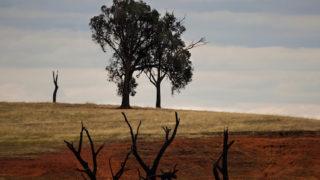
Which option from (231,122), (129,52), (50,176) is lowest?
(50,176)

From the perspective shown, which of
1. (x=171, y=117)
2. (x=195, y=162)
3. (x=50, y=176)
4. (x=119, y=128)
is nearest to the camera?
(x=50, y=176)

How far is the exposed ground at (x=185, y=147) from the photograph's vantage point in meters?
28.9

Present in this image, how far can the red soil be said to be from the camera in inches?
1113

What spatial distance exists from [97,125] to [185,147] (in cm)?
1349

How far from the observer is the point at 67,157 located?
31.1m

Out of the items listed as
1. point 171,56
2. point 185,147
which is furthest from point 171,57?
point 185,147

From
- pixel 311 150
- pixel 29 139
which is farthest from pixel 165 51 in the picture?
pixel 311 150

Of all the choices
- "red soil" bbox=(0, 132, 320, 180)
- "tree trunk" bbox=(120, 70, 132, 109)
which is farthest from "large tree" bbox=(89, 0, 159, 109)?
"red soil" bbox=(0, 132, 320, 180)

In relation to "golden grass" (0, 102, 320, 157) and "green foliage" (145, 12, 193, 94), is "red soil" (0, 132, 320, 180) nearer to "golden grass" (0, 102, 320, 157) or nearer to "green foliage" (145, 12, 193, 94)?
"golden grass" (0, 102, 320, 157)

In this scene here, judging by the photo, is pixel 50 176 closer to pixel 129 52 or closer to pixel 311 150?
pixel 311 150

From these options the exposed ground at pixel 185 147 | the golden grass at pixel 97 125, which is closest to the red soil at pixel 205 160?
the exposed ground at pixel 185 147

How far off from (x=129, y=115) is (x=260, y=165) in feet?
73.8

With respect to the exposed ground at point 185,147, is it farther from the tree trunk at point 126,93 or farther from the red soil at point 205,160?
the tree trunk at point 126,93

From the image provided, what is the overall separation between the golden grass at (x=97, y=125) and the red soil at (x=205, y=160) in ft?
8.55
